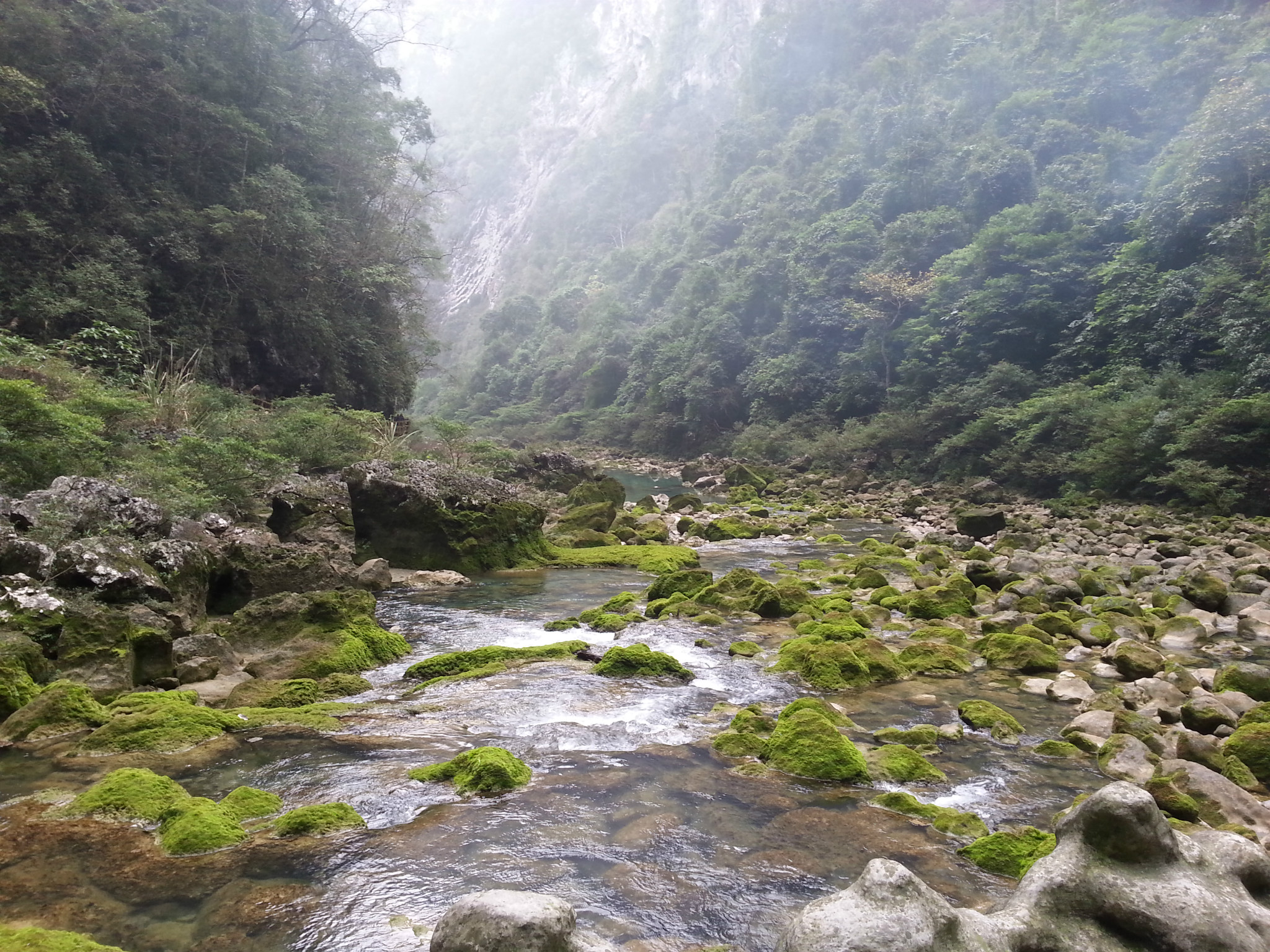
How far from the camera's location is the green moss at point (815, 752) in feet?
16.7

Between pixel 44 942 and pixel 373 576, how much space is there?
853cm

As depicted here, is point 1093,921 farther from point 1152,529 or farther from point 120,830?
point 1152,529

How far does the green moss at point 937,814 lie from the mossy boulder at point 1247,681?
130 inches

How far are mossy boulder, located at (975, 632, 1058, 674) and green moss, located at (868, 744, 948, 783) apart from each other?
2894 millimetres

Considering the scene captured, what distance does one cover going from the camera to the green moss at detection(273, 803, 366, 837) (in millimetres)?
4082

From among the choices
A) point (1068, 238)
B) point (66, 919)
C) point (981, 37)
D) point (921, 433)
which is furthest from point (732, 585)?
point (981, 37)

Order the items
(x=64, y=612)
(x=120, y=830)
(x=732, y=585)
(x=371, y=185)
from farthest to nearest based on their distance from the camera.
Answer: (x=371, y=185) < (x=732, y=585) < (x=64, y=612) < (x=120, y=830)

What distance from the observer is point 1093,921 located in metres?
2.89

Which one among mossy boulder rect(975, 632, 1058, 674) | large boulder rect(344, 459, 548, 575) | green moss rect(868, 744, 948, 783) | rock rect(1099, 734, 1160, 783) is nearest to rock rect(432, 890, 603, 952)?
green moss rect(868, 744, 948, 783)

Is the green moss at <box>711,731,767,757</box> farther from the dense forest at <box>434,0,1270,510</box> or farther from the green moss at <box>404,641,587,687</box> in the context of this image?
the dense forest at <box>434,0,1270,510</box>

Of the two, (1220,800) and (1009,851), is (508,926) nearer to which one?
(1009,851)

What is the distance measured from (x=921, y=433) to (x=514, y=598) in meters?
22.6

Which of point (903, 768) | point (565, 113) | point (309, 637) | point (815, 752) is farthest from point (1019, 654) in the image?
point (565, 113)

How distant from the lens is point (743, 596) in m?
10.7
